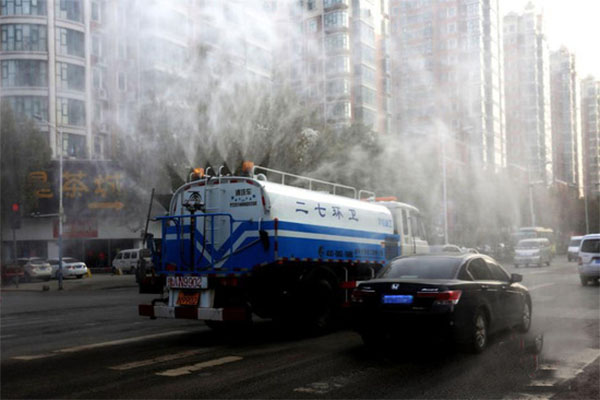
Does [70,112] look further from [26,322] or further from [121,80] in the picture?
Result: [26,322]

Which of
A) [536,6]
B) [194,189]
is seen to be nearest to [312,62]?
[536,6]

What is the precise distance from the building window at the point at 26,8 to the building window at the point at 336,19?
281 inches

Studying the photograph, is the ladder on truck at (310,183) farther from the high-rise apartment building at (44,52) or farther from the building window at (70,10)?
the building window at (70,10)

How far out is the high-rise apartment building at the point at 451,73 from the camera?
15875 millimetres

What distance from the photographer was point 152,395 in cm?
592

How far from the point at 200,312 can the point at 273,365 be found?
2223mm

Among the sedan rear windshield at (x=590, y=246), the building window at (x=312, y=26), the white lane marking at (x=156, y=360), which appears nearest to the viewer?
the white lane marking at (x=156, y=360)

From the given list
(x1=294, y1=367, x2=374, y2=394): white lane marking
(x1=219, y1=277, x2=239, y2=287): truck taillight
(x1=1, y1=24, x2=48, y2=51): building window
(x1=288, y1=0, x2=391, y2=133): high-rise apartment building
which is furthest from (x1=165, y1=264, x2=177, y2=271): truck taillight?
(x1=288, y1=0, x2=391, y2=133): high-rise apartment building

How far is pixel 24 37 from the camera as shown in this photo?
8359 mm

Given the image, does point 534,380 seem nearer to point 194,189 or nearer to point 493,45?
point 194,189

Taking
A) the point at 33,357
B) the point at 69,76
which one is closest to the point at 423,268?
the point at 33,357

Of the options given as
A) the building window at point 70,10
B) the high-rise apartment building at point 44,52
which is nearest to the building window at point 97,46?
the high-rise apartment building at point 44,52

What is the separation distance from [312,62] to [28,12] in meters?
9.35

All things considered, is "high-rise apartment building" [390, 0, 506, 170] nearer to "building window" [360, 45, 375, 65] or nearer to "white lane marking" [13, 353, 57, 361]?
"building window" [360, 45, 375, 65]
